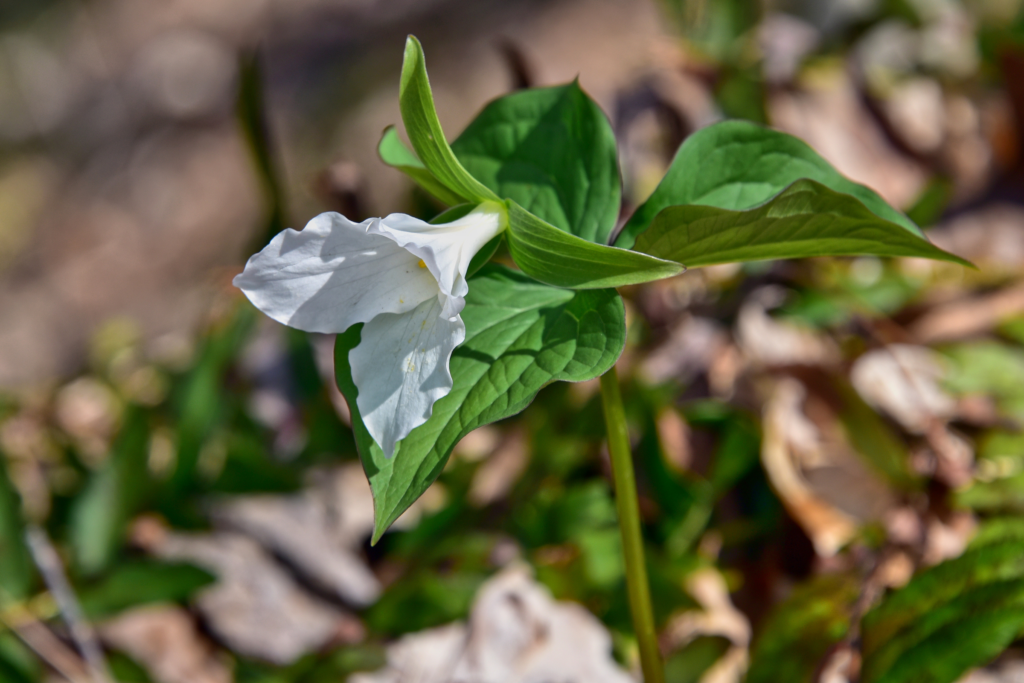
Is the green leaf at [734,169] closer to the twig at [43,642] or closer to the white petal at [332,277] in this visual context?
the white petal at [332,277]

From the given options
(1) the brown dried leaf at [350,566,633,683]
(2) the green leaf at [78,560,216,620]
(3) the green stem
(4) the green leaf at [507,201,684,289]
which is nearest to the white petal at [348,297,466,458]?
(4) the green leaf at [507,201,684,289]

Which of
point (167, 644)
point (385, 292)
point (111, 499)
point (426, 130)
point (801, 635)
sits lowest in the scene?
point (167, 644)

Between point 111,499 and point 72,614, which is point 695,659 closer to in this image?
point 72,614

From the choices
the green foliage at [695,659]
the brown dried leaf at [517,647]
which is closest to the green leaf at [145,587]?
the brown dried leaf at [517,647]

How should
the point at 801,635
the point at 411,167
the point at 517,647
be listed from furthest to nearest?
the point at 517,647 → the point at 801,635 → the point at 411,167

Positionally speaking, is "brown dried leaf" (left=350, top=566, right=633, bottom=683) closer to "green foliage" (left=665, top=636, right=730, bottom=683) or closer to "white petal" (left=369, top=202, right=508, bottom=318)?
"green foliage" (left=665, top=636, right=730, bottom=683)

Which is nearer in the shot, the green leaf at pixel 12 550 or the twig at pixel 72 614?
the twig at pixel 72 614

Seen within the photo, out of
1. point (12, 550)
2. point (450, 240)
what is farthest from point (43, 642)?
point (450, 240)
